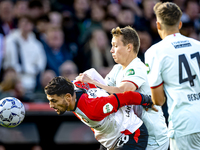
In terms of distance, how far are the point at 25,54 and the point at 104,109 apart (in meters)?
4.56

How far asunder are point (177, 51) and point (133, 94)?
0.74m

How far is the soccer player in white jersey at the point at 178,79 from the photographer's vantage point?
330 centimetres

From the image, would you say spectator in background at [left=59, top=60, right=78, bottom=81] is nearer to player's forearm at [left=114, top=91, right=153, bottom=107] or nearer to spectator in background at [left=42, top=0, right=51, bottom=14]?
spectator in background at [left=42, top=0, right=51, bottom=14]

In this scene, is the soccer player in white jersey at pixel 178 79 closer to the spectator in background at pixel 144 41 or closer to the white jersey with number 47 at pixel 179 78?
A: the white jersey with number 47 at pixel 179 78

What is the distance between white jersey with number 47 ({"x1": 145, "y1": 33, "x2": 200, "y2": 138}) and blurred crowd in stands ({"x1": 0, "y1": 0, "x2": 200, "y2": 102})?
13.2ft

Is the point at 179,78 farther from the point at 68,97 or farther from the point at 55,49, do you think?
the point at 55,49

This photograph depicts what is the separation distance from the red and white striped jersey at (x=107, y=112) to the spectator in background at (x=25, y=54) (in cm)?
360

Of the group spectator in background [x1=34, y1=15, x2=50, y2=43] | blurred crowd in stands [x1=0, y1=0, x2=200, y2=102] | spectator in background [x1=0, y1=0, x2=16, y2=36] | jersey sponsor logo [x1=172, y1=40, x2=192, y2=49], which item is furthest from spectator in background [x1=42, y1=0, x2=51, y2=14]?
jersey sponsor logo [x1=172, y1=40, x2=192, y2=49]

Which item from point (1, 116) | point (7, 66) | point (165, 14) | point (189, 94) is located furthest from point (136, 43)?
point (7, 66)

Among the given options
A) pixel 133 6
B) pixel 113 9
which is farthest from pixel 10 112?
pixel 133 6

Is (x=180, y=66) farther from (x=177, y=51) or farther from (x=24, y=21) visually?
(x=24, y=21)

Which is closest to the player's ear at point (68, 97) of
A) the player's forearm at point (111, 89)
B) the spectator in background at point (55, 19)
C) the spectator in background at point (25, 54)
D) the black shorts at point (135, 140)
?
the player's forearm at point (111, 89)

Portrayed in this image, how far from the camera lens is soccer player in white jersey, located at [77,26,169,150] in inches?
152

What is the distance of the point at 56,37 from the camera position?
7.90m
